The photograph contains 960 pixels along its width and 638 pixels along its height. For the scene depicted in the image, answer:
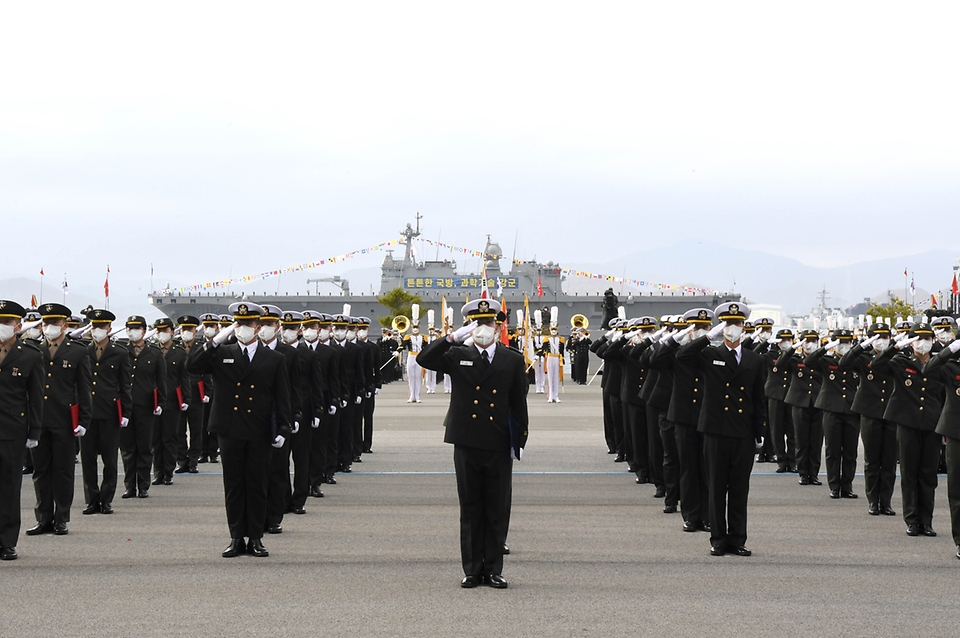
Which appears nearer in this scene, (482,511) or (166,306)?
(482,511)

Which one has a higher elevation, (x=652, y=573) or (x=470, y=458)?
(x=470, y=458)

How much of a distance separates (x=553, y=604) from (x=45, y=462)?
4991 millimetres

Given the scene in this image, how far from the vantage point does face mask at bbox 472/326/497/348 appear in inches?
279

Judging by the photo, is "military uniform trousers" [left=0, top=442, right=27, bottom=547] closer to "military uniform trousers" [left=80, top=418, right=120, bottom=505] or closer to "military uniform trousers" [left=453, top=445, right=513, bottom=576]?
"military uniform trousers" [left=80, top=418, right=120, bottom=505]

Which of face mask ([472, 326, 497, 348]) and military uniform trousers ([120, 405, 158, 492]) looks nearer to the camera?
face mask ([472, 326, 497, 348])

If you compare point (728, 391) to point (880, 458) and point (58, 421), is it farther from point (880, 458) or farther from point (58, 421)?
point (58, 421)

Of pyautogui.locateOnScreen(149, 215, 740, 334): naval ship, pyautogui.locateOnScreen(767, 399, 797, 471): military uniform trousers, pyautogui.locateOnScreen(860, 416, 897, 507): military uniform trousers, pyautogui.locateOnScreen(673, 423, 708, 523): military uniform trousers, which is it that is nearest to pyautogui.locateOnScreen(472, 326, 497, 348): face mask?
pyautogui.locateOnScreen(673, 423, 708, 523): military uniform trousers

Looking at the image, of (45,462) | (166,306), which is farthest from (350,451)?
(166,306)

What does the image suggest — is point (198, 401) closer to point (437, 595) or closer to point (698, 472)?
point (698, 472)

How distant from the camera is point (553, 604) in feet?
21.4

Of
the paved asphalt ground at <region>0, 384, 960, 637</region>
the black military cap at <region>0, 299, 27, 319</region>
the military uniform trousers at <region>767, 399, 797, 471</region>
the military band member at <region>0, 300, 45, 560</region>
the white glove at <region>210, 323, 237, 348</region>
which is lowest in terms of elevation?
the paved asphalt ground at <region>0, 384, 960, 637</region>

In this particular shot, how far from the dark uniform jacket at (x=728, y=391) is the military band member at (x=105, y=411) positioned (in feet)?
18.4

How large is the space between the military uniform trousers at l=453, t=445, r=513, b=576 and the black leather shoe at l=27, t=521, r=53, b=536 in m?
4.02

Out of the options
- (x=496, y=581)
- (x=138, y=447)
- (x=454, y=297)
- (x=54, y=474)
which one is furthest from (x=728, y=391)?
(x=454, y=297)
